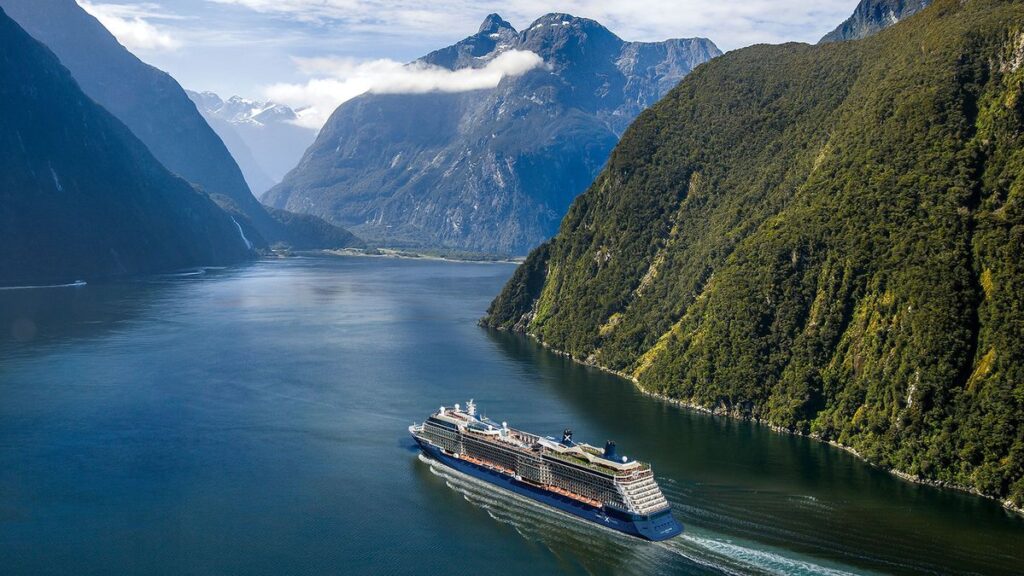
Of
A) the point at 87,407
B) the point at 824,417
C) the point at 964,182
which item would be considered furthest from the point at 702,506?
the point at 87,407

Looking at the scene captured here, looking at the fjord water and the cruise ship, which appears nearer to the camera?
the fjord water

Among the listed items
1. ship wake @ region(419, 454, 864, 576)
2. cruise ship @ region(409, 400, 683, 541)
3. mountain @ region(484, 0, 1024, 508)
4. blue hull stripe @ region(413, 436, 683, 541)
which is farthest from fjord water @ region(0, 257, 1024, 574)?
mountain @ region(484, 0, 1024, 508)

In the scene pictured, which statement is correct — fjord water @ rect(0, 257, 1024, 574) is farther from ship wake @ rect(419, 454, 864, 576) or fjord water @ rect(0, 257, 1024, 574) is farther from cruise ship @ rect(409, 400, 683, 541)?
cruise ship @ rect(409, 400, 683, 541)

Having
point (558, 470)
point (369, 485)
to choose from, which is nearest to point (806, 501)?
point (558, 470)

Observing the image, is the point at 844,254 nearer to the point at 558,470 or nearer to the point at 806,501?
the point at 806,501

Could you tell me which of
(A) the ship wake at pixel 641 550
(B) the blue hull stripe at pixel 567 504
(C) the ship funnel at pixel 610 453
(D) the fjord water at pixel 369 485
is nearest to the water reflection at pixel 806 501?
(D) the fjord water at pixel 369 485

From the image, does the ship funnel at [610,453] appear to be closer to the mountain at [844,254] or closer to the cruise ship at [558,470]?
the cruise ship at [558,470]
